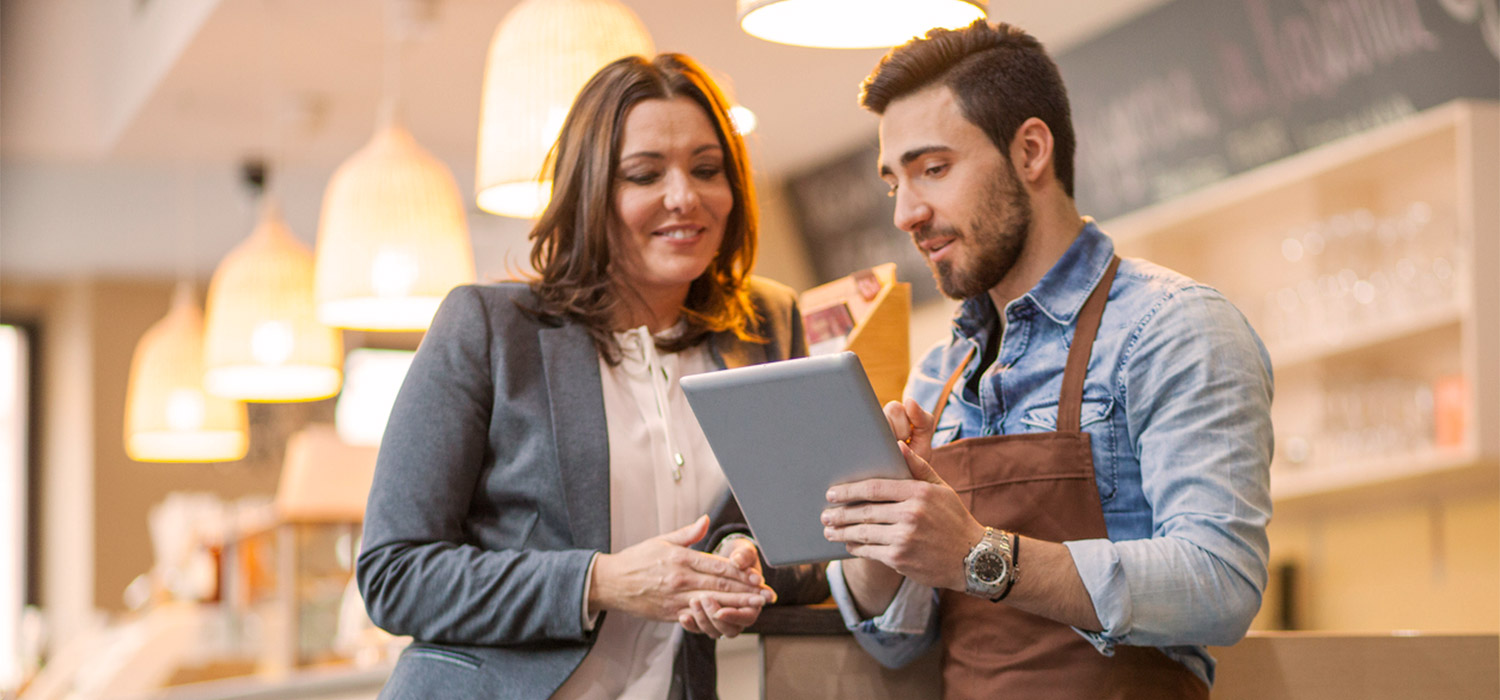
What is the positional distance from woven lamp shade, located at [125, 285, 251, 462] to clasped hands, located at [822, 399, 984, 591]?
4.17 metres

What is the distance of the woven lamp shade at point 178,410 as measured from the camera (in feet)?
16.4

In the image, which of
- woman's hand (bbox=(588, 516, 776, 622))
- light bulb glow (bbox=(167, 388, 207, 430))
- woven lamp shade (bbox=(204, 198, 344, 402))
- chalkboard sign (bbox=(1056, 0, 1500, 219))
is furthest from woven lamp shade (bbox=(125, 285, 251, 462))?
woman's hand (bbox=(588, 516, 776, 622))

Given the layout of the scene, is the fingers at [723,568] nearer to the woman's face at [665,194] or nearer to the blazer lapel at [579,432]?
the blazer lapel at [579,432]

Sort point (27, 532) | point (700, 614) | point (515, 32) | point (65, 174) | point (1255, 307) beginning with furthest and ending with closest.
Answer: point (27, 532)
point (65, 174)
point (1255, 307)
point (515, 32)
point (700, 614)

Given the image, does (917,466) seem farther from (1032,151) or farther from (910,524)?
(1032,151)

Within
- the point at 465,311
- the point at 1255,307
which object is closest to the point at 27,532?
the point at 1255,307

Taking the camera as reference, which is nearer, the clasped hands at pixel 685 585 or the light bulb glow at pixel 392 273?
the clasped hands at pixel 685 585

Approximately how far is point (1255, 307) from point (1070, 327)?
2.96m

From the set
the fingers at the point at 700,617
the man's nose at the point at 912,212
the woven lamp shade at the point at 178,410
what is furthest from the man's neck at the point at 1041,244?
the woven lamp shade at the point at 178,410

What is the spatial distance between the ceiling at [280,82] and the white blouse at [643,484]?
2199 mm

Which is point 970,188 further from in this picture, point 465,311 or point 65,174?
point 65,174

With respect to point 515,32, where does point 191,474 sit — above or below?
below

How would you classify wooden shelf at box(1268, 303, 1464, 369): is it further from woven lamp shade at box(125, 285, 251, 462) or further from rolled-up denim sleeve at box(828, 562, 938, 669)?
woven lamp shade at box(125, 285, 251, 462)

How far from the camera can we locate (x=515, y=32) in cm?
263
